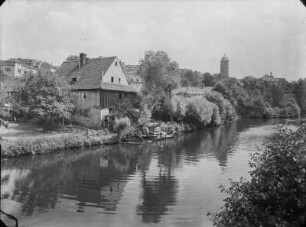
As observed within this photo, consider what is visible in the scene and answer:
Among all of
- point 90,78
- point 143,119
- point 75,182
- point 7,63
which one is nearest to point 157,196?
point 75,182

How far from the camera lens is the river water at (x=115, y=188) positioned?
13.9 ft

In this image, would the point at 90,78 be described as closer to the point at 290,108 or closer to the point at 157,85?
the point at 157,85

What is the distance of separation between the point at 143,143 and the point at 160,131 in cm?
85

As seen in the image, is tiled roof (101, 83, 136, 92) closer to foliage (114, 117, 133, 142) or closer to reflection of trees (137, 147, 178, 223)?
foliage (114, 117, 133, 142)

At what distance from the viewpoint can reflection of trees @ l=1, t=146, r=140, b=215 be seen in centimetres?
428

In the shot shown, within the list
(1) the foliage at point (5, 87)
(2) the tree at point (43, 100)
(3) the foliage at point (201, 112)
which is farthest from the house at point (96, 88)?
(3) the foliage at point (201, 112)

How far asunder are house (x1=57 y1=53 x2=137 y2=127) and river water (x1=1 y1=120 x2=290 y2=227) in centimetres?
91

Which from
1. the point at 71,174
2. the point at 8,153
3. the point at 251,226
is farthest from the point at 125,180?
the point at 251,226

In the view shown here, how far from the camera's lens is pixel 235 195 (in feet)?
13.7

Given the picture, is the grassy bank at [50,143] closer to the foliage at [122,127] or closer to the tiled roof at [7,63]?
the foliage at [122,127]

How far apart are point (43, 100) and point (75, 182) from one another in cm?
274

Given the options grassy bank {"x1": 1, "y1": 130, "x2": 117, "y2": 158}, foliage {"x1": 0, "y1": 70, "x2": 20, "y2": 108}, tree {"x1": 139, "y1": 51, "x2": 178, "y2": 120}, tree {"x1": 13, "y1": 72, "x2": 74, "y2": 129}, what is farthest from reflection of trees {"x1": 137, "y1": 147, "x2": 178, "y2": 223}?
tree {"x1": 139, "y1": 51, "x2": 178, "y2": 120}

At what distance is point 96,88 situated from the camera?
7.83 meters

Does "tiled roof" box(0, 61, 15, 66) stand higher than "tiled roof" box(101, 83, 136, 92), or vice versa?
"tiled roof" box(101, 83, 136, 92)
